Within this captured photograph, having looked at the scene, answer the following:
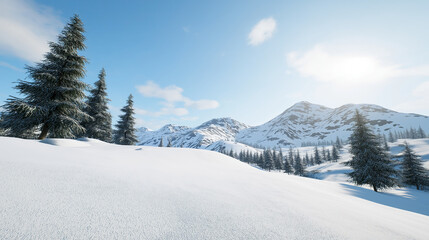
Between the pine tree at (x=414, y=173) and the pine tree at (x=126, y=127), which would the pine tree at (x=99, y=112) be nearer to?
the pine tree at (x=126, y=127)

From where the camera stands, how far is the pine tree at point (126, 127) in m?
22.5

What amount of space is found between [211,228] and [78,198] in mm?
2067

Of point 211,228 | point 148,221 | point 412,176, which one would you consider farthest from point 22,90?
point 412,176

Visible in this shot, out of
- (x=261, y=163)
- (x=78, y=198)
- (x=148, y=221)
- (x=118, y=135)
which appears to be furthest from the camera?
(x=261, y=163)

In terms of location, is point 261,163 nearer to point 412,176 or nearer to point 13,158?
point 412,176

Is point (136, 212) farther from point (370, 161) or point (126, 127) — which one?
point (126, 127)

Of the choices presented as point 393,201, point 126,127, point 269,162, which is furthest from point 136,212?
point 269,162

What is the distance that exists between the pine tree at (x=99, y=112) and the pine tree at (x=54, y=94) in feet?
26.4

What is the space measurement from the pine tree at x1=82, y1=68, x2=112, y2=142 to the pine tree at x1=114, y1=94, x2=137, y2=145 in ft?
8.07

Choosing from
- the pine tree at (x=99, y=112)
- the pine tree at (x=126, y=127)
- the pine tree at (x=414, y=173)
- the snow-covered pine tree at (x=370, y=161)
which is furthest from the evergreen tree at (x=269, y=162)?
the pine tree at (x=99, y=112)

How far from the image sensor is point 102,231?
5.63 ft

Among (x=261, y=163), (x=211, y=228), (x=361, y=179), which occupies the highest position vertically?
(x=211, y=228)

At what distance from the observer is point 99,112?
60.9 ft

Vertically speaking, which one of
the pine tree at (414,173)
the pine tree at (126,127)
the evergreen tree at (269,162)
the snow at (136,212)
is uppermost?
the pine tree at (126,127)
